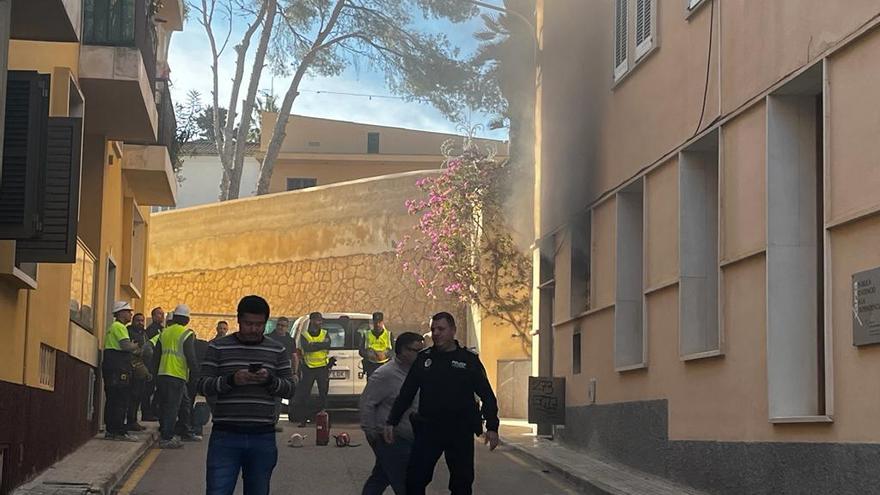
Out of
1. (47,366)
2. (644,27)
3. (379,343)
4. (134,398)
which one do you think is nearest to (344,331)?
(379,343)

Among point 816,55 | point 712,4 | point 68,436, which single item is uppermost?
point 712,4

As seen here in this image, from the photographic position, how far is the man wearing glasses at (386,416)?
30.8 feet

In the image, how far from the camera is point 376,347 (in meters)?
20.7

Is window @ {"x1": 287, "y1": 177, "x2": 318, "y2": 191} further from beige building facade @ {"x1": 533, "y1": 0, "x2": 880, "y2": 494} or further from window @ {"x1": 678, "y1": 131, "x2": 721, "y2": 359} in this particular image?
window @ {"x1": 678, "y1": 131, "x2": 721, "y2": 359}

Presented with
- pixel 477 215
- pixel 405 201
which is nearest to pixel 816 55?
pixel 477 215

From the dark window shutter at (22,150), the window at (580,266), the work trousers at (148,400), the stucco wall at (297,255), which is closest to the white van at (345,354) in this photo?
the work trousers at (148,400)

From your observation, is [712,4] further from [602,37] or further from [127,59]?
[127,59]

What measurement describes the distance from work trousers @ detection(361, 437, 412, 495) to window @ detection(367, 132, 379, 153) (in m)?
47.2

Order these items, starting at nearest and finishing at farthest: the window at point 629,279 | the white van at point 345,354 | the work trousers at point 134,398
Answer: the window at point 629,279 < the work trousers at point 134,398 < the white van at point 345,354

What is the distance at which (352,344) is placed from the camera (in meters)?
22.9

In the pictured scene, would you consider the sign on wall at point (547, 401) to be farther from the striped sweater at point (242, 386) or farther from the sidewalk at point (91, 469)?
the striped sweater at point (242, 386)

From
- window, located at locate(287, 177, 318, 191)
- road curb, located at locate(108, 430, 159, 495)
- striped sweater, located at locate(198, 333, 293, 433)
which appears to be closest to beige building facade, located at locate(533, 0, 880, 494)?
striped sweater, located at locate(198, 333, 293, 433)

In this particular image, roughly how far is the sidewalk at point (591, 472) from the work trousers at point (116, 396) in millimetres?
5356

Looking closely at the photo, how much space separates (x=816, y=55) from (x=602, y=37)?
25.4 feet
